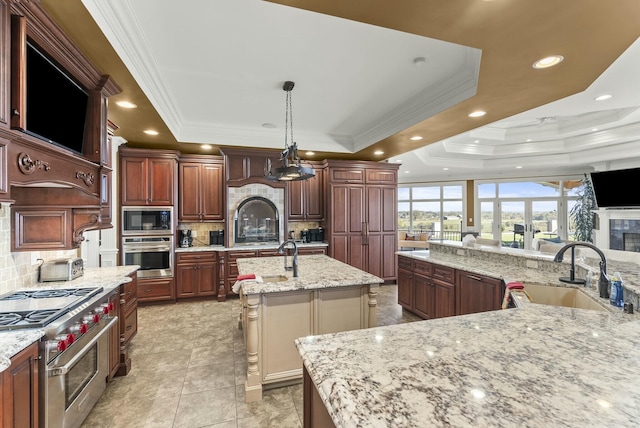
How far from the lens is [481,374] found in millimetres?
918

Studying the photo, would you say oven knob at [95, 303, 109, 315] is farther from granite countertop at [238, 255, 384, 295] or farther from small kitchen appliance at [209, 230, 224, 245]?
small kitchen appliance at [209, 230, 224, 245]

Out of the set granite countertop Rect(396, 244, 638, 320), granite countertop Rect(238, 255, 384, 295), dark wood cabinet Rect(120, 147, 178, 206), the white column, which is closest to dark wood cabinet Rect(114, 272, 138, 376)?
granite countertop Rect(238, 255, 384, 295)

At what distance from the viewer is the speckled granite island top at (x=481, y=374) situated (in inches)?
28.5

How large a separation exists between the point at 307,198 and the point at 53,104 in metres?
4.11

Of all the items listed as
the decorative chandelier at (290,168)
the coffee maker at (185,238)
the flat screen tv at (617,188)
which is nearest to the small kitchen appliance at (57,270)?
the decorative chandelier at (290,168)

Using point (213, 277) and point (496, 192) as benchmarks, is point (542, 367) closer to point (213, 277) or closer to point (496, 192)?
point (213, 277)

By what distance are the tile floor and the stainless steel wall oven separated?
984mm

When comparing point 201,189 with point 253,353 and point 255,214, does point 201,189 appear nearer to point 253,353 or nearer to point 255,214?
point 255,214

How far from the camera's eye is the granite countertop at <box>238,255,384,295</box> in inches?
93.3

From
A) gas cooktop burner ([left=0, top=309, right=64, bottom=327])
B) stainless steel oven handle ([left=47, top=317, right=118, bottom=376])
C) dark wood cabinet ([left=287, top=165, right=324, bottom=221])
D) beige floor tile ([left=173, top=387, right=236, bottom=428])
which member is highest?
dark wood cabinet ([left=287, top=165, right=324, bottom=221])

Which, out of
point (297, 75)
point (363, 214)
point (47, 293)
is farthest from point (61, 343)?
point (363, 214)

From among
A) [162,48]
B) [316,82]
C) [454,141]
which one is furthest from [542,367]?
[454,141]

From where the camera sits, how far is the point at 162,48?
2.46 meters

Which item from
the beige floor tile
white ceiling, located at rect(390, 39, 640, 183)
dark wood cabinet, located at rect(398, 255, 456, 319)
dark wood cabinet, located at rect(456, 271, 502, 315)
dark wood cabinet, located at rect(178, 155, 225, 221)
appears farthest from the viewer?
dark wood cabinet, located at rect(178, 155, 225, 221)
